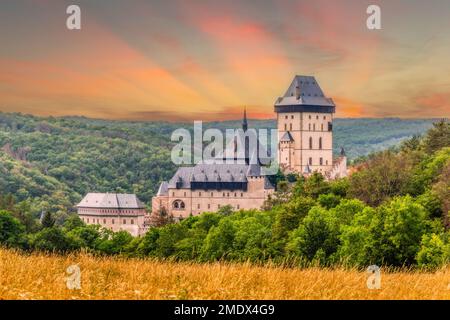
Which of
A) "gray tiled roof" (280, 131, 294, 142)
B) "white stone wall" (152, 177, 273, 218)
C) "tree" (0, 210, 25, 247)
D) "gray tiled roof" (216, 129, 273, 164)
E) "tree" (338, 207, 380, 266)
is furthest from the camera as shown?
"gray tiled roof" (280, 131, 294, 142)

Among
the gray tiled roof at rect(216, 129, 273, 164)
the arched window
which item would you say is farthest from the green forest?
the gray tiled roof at rect(216, 129, 273, 164)

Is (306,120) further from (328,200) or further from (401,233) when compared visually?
(401,233)

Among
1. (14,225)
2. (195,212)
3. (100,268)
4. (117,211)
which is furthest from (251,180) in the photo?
(100,268)

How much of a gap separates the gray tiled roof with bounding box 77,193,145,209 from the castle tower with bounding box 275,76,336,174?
33.6 meters

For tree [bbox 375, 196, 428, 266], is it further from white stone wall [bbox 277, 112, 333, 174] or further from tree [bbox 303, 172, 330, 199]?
white stone wall [bbox 277, 112, 333, 174]

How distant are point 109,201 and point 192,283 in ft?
479

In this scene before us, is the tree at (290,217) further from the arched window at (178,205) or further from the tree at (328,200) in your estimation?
the arched window at (178,205)

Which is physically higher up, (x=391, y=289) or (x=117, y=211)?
(x=391, y=289)

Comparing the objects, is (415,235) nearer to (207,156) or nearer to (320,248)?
(320,248)

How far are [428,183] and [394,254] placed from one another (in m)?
18.3

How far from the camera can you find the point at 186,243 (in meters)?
66.4

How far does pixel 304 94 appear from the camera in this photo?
176125 mm

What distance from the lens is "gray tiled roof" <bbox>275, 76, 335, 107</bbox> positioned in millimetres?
176125

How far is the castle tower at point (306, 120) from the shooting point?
6934 inches
